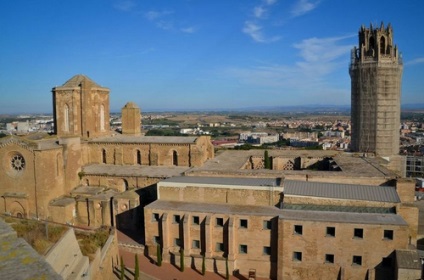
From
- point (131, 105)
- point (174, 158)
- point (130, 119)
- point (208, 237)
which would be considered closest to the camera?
point (208, 237)

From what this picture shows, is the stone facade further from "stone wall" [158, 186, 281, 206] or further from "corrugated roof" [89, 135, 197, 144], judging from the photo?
Answer: "corrugated roof" [89, 135, 197, 144]

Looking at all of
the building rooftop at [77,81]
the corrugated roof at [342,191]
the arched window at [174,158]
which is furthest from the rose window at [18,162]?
the corrugated roof at [342,191]

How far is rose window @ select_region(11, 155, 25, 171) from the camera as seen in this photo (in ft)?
94.2

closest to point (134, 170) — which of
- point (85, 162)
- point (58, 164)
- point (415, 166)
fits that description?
point (85, 162)

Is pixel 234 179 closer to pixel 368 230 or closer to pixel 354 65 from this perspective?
pixel 368 230

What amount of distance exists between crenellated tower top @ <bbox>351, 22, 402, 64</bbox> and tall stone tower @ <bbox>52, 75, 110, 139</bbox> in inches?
1288

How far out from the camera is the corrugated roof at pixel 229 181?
2401 centimetres

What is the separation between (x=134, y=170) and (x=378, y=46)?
109 feet

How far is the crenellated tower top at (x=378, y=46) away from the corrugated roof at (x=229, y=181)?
27.7 meters

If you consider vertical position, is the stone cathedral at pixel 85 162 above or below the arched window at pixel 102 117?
below

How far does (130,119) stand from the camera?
3950 centimetres

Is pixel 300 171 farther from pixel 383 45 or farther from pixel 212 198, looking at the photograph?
pixel 383 45

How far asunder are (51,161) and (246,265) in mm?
17627

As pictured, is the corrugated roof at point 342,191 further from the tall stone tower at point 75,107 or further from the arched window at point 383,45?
the arched window at point 383,45
